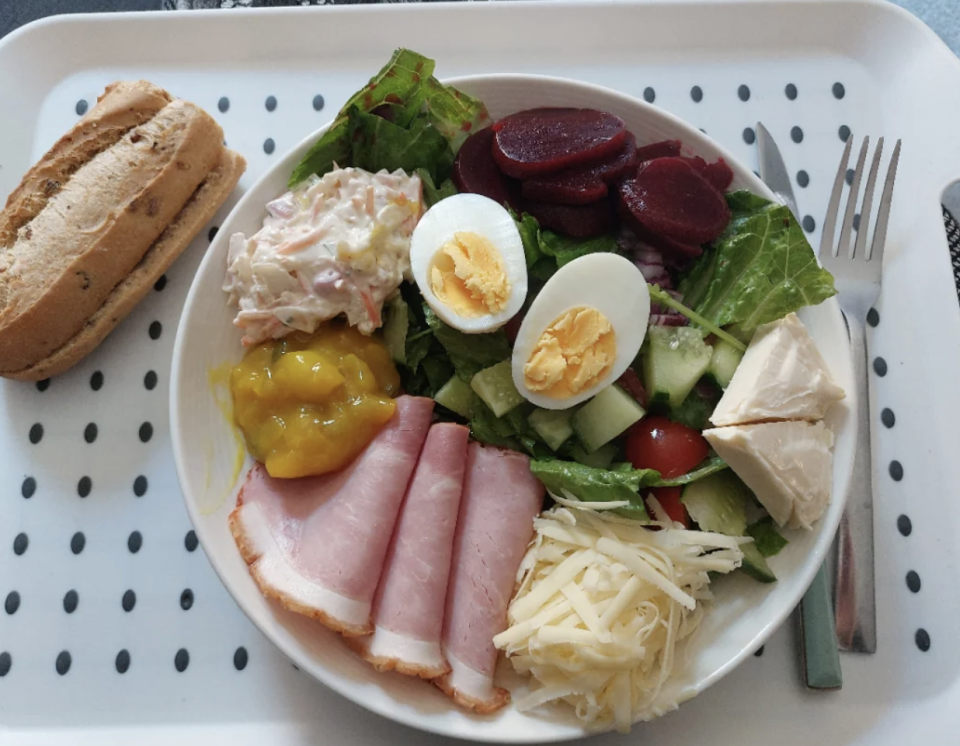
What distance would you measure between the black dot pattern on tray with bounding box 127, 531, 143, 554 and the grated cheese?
83cm

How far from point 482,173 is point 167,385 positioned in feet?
A: 2.90

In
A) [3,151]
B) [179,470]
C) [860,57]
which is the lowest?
[179,470]

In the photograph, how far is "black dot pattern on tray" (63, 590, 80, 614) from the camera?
148 cm

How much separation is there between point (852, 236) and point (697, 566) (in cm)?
98

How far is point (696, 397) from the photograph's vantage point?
4.71ft

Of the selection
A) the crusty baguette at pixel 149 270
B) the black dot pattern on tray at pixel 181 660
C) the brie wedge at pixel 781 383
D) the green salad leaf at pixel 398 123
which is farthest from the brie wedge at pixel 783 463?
the crusty baguette at pixel 149 270

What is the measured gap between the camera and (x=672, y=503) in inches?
54.3

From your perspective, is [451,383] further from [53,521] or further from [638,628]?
[53,521]

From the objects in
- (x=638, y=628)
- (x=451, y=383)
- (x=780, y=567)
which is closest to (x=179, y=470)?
(x=451, y=383)

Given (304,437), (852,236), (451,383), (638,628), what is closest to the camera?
(638,628)

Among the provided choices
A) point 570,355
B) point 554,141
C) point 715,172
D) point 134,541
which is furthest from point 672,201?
point 134,541

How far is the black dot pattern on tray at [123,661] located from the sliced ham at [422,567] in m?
0.53

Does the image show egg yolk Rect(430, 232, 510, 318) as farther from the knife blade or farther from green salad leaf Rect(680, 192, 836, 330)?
the knife blade

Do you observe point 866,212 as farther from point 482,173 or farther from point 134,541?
point 134,541
